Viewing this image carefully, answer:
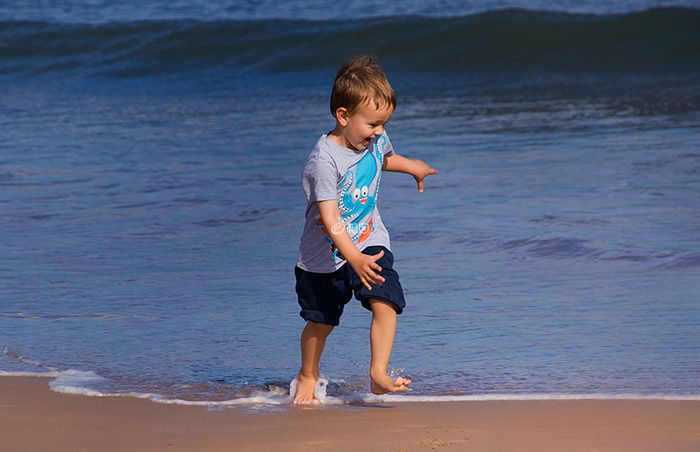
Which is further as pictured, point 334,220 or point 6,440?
point 334,220

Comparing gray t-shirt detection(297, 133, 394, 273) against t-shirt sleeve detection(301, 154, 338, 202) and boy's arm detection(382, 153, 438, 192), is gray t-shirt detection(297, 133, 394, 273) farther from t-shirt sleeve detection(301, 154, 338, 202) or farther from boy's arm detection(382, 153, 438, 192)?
boy's arm detection(382, 153, 438, 192)

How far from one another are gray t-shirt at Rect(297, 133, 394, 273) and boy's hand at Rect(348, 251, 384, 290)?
17 cm

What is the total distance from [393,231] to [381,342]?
235cm

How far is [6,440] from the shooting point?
9.42ft

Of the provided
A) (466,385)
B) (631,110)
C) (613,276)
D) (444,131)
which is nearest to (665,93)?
(631,110)

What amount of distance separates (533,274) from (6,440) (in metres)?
2.59

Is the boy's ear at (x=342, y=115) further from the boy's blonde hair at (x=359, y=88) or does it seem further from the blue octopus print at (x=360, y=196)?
the blue octopus print at (x=360, y=196)

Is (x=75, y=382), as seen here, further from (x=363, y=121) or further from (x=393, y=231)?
(x=393, y=231)

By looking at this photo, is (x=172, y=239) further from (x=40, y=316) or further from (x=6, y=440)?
(x=6, y=440)

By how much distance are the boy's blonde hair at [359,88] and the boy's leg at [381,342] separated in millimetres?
617

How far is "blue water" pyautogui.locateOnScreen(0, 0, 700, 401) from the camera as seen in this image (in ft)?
12.1

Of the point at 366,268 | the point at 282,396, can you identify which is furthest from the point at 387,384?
the point at 282,396

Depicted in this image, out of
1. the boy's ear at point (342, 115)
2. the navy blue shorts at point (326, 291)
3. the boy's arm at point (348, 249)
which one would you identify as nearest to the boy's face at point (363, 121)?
the boy's ear at point (342, 115)

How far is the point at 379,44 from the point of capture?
15945mm
